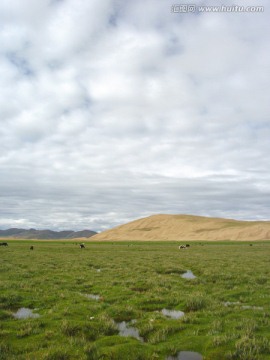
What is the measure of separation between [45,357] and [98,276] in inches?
681

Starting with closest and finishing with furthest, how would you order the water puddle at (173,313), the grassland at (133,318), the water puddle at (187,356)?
1. the water puddle at (187,356)
2. the grassland at (133,318)
3. the water puddle at (173,313)

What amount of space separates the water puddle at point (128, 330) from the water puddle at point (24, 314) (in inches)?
148

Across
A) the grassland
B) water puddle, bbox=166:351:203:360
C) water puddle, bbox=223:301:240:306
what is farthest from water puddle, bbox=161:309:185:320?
water puddle, bbox=166:351:203:360

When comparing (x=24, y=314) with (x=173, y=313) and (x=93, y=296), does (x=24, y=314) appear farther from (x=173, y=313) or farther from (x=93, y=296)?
(x=173, y=313)

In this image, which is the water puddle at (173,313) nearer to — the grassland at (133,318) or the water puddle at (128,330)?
the grassland at (133,318)

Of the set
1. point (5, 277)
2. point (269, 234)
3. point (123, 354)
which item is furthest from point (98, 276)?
point (269, 234)

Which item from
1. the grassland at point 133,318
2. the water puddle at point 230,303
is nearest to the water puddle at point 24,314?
the grassland at point 133,318

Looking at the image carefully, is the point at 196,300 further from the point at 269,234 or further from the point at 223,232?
the point at 223,232

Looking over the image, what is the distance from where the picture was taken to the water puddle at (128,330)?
446 inches

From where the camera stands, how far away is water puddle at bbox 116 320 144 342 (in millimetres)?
11328

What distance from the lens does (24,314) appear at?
14141 millimetres

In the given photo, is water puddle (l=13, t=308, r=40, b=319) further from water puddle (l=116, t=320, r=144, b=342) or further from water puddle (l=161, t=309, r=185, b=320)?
water puddle (l=161, t=309, r=185, b=320)

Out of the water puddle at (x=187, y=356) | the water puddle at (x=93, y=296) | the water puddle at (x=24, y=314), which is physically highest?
the water puddle at (x=187, y=356)

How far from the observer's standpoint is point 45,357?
8.75m
